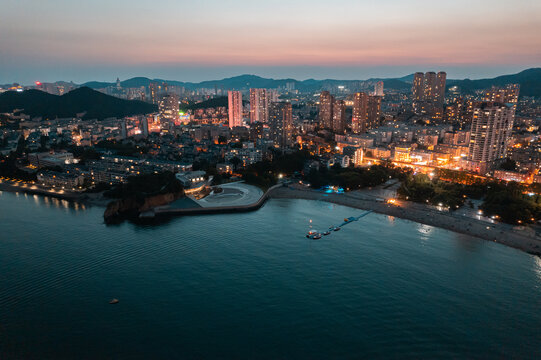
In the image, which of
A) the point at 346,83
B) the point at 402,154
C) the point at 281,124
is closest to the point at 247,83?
the point at 346,83

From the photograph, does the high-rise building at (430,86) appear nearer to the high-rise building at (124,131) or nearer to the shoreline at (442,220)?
the shoreline at (442,220)

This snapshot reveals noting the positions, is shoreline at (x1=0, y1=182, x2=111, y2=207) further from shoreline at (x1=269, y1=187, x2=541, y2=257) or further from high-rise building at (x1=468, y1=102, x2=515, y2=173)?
high-rise building at (x1=468, y1=102, x2=515, y2=173)

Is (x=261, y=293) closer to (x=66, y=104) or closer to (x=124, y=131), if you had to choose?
(x=124, y=131)

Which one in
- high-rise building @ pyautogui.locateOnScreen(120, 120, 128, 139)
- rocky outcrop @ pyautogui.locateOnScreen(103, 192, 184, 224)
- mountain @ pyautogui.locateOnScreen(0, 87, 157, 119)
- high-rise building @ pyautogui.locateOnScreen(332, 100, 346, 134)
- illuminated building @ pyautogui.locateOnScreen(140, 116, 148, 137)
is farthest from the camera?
mountain @ pyautogui.locateOnScreen(0, 87, 157, 119)

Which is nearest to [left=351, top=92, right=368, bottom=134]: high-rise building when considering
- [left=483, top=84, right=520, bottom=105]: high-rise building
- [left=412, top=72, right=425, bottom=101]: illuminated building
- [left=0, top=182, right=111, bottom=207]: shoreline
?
[left=483, top=84, right=520, bottom=105]: high-rise building

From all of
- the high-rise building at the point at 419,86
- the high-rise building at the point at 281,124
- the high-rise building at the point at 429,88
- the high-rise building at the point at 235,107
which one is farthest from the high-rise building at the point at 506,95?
the high-rise building at the point at 235,107

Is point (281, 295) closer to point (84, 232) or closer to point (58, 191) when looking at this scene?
point (84, 232)
